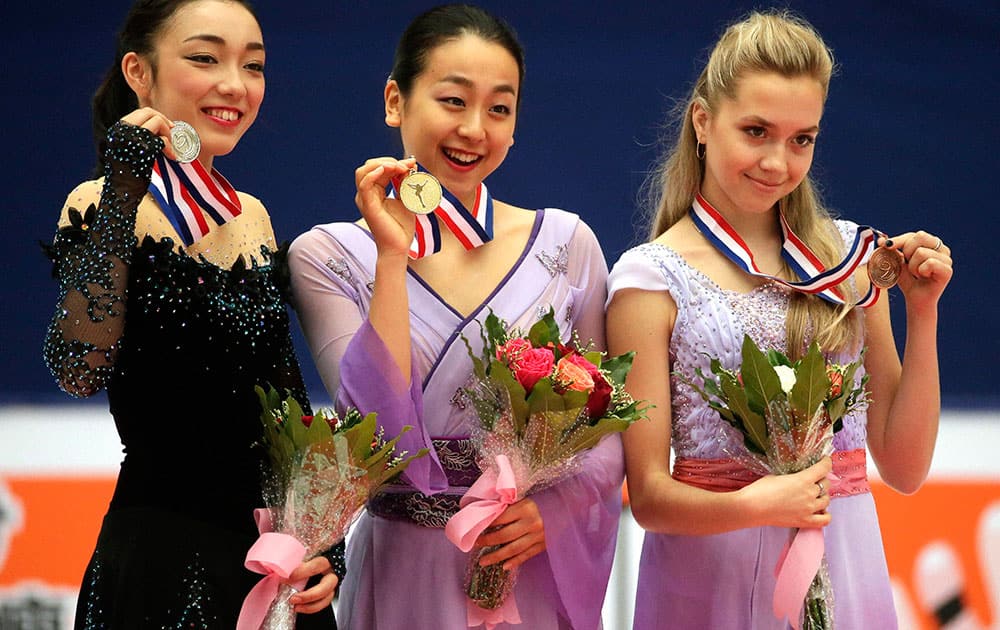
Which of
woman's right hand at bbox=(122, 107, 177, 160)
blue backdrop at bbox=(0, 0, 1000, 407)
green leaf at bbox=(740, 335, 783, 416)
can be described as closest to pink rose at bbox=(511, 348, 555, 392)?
green leaf at bbox=(740, 335, 783, 416)

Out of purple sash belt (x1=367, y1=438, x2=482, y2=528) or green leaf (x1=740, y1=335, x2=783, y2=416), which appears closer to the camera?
green leaf (x1=740, y1=335, x2=783, y2=416)

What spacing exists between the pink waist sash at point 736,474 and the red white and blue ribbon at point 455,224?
56cm

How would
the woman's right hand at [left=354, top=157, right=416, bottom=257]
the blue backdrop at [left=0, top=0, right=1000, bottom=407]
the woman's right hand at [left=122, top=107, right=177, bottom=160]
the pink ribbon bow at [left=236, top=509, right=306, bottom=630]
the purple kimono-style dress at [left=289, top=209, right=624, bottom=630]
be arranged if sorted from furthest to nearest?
the blue backdrop at [left=0, top=0, right=1000, bottom=407], the purple kimono-style dress at [left=289, top=209, right=624, bottom=630], the woman's right hand at [left=354, top=157, right=416, bottom=257], the woman's right hand at [left=122, top=107, right=177, bottom=160], the pink ribbon bow at [left=236, top=509, right=306, bottom=630]

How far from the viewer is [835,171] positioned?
171 inches

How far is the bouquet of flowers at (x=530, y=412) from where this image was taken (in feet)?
7.26

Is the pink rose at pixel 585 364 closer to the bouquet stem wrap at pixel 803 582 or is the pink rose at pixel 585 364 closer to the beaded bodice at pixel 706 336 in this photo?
the beaded bodice at pixel 706 336

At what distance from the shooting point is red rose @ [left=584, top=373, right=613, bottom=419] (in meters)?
2.24

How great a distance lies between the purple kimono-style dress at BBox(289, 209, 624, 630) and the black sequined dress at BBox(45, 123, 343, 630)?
0.14 m

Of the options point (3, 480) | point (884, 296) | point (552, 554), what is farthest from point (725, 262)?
point (3, 480)

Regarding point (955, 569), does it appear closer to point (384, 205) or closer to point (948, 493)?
point (948, 493)

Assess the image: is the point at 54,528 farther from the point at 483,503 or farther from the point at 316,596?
the point at 483,503

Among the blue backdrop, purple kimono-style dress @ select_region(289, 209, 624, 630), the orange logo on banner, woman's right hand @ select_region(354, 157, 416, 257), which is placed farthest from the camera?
the blue backdrop

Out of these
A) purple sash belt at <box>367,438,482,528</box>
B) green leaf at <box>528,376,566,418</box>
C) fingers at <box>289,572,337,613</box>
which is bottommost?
fingers at <box>289,572,337,613</box>

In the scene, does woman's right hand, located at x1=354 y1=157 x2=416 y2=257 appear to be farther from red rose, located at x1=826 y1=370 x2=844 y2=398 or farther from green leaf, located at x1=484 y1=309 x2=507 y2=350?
red rose, located at x1=826 y1=370 x2=844 y2=398
